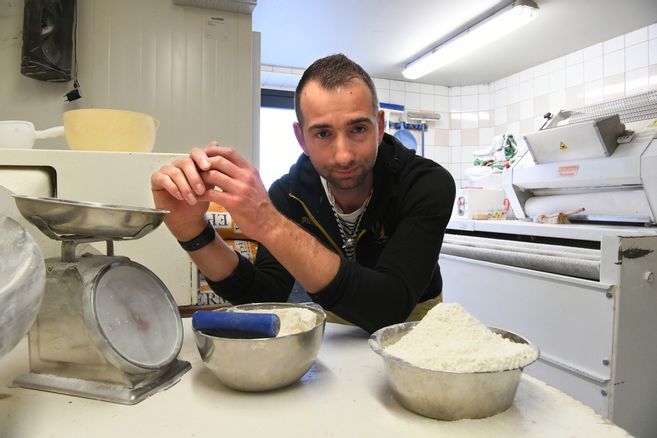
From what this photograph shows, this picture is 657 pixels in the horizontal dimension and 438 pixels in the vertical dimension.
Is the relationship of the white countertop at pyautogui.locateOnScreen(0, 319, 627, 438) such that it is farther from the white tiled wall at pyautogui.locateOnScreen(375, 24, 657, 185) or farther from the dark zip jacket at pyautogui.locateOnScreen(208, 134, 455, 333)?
the white tiled wall at pyautogui.locateOnScreen(375, 24, 657, 185)

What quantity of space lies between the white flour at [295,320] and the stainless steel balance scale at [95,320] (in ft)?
0.56

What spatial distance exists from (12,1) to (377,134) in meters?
1.48

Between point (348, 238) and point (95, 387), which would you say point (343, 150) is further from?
point (95, 387)

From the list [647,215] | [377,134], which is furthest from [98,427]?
[647,215]

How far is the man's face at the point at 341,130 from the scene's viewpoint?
91 cm

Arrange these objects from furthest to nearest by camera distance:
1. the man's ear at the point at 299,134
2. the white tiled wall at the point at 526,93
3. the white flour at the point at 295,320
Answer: the white tiled wall at the point at 526,93 → the man's ear at the point at 299,134 → the white flour at the point at 295,320

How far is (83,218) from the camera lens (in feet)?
1.73

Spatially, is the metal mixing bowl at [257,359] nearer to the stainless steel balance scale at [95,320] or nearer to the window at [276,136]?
the stainless steel balance scale at [95,320]

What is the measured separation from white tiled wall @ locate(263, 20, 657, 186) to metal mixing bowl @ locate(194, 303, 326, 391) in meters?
2.95

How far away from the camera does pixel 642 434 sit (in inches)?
54.7

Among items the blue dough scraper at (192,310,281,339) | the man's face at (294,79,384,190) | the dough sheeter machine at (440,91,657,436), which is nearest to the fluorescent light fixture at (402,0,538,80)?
the dough sheeter machine at (440,91,657,436)

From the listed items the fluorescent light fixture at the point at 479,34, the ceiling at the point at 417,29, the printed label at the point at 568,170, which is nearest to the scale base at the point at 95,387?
the printed label at the point at 568,170

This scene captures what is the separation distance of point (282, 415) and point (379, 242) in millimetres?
627

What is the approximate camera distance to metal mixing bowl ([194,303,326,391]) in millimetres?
541
